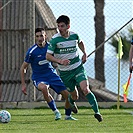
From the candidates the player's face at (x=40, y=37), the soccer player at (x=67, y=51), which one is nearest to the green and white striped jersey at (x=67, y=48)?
the soccer player at (x=67, y=51)

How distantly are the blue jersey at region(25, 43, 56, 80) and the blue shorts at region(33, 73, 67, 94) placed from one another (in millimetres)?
55

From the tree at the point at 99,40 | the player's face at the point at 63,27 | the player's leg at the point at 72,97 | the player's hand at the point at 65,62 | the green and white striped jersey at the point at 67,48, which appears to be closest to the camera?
the player's hand at the point at 65,62

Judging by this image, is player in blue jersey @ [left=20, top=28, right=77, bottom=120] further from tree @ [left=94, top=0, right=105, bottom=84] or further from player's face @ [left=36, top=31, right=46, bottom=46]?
tree @ [left=94, top=0, right=105, bottom=84]

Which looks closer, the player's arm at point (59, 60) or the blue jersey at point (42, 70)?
the player's arm at point (59, 60)

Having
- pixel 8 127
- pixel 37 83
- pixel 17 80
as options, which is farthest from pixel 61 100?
pixel 8 127

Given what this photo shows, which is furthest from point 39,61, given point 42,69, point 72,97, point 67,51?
point 67,51

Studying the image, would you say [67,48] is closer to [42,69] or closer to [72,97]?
[72,97]

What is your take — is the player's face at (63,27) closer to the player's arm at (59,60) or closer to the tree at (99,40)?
the player's arm at (59,60)

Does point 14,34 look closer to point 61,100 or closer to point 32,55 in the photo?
point 61,100

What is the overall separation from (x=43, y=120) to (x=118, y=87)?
4.13m

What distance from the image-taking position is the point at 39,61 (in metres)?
15.1

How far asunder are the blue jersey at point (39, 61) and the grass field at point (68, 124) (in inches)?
30.4

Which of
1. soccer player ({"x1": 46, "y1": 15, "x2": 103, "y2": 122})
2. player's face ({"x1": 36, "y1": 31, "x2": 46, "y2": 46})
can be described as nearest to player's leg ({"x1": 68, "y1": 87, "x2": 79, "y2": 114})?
soccer player ({"x1": 46, "y1": 15, "x2": 103, "y2": 122})

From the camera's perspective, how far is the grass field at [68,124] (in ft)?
37.2
